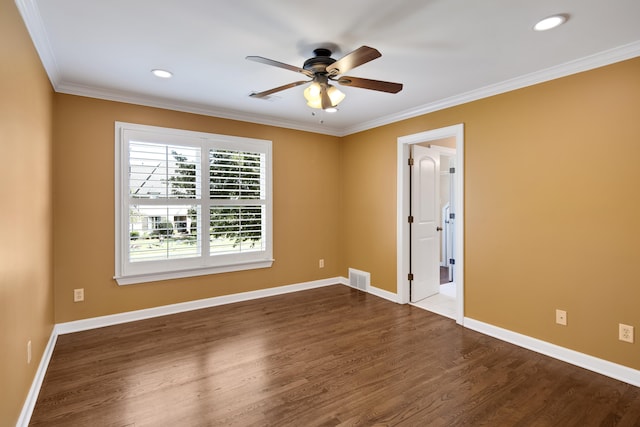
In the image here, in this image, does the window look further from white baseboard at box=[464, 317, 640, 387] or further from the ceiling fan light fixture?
white baseboard at box=[464, 317, 640, 387]

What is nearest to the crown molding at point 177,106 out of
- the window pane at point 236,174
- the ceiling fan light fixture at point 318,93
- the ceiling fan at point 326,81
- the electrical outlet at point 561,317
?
the window pane at point 236,174

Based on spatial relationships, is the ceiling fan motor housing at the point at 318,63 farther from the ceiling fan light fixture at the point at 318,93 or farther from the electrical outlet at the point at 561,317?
the electrical outlet at the point at 561,317

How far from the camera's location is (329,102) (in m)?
2.56

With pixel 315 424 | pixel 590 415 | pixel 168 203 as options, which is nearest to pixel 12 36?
pixel 168 203

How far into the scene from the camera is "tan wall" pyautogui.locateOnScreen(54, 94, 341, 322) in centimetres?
332

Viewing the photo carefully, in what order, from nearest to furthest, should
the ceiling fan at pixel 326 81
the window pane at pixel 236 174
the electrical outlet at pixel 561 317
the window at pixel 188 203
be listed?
1. the ceiling fan at pixel 326 81
2. the electrical outlet at pixel 561 317
3. the window at pixel 188 203
4. the window pane at pixel 236 174

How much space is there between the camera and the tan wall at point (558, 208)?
2.51 metres

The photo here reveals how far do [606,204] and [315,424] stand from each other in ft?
9.17

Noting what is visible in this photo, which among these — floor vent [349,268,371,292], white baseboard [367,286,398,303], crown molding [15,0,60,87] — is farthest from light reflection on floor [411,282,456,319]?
crown molding [15,0,60,87]

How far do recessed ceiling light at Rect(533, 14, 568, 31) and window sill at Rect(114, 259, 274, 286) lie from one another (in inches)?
151

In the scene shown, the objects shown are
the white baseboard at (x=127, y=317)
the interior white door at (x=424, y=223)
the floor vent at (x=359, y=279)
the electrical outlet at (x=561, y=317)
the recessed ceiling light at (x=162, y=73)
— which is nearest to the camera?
the white baseboard at (x=127, y=317)

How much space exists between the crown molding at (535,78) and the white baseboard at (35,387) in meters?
4.47

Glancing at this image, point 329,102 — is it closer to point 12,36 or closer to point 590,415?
point 12,36

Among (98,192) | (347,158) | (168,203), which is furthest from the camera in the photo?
(347,158)
